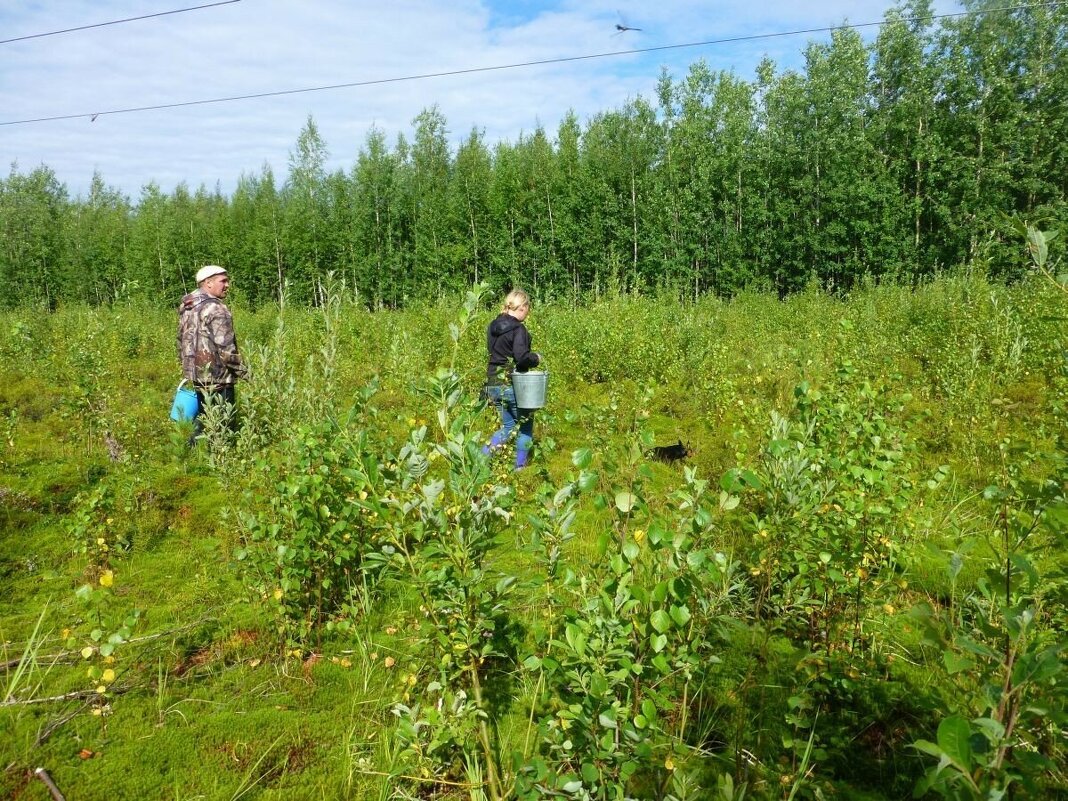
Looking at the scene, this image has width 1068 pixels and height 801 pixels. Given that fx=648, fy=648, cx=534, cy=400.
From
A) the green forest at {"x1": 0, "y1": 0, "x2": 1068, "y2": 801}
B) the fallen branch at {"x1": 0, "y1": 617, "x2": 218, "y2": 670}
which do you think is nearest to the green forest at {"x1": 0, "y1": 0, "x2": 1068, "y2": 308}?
the green forest at {"x1": 0, "y1": 0, "x2": 1068, "y2": 801}

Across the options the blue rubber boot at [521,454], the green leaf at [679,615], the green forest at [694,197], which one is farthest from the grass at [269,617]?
the green forest at [694,197]

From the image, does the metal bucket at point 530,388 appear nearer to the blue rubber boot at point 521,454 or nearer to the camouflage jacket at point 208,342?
the blue rubber boot at point 521,454

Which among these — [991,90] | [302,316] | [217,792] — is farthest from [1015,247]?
[217,792]

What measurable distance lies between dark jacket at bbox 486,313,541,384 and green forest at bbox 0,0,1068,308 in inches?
531

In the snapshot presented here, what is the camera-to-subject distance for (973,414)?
580cm

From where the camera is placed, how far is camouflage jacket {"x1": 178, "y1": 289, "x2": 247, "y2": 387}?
6.01 m

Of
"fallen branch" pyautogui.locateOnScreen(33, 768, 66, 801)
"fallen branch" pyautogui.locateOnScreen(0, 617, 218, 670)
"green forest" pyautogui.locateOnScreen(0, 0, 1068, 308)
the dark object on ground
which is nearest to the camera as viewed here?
"fallen branch" pyautogui.locateOnScreen(33, 768, 66, 801)

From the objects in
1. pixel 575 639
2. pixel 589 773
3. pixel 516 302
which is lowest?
pixel 589 773

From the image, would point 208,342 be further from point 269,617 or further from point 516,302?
point 269,617

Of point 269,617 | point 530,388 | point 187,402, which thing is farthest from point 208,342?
point 269,617

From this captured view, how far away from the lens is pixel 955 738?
1036mm

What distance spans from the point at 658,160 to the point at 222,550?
30.5 m

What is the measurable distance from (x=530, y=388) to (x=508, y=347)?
824 millimetres

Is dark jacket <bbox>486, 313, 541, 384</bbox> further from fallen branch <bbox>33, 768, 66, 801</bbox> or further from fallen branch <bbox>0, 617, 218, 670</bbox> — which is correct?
fallen branch <bbox>33, 768, 66, 801</bbox>
